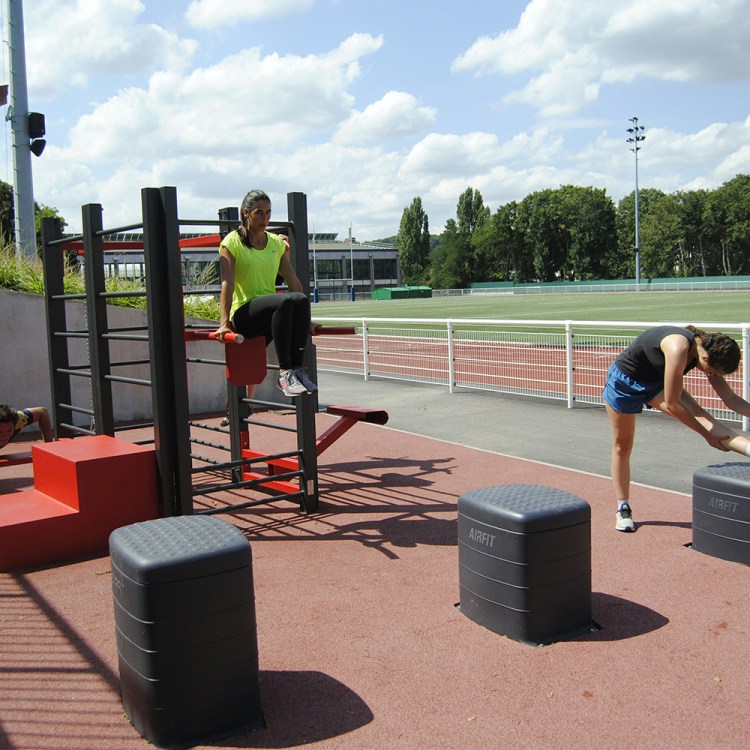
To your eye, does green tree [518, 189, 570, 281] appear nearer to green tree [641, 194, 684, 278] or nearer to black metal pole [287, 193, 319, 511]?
green tree [641, 194, 684, 278]

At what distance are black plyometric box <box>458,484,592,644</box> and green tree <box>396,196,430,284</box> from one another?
120m

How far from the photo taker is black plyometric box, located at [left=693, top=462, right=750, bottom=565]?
5.15 meters

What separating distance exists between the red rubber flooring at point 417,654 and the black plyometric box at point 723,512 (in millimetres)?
108

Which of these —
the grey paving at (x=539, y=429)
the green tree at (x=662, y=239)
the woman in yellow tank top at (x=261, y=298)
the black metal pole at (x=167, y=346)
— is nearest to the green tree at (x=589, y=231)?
the green tree at (x=662, y=239)

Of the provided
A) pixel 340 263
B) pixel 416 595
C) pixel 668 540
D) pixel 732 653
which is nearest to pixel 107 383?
pixel 416 595

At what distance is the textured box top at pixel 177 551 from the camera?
320 cm

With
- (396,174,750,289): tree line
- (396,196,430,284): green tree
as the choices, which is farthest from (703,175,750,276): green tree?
(396,196,430,284): green tree

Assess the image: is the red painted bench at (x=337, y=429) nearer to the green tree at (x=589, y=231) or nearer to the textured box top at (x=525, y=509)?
the textured box top at (x=525, y=509)

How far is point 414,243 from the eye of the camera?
124 m

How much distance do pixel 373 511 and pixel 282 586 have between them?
6.05ft

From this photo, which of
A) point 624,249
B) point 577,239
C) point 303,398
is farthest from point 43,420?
point 624,249

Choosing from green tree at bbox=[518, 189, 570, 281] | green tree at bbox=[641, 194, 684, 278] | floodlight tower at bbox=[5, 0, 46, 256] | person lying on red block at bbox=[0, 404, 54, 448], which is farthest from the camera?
green tree at bbox=[518, 189, 570, 281]

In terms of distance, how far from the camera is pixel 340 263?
11125cm

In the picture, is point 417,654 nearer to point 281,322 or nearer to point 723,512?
point 723,512
